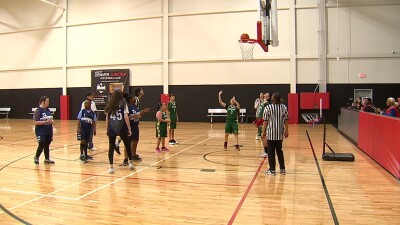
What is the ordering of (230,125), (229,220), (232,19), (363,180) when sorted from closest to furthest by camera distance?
(229,220), (363,180), (230,125), (232,19)

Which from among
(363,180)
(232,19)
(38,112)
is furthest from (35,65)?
(363,180)

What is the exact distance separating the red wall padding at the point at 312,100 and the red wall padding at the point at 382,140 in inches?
371

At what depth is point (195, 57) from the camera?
21422 mm

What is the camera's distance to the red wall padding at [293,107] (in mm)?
19906

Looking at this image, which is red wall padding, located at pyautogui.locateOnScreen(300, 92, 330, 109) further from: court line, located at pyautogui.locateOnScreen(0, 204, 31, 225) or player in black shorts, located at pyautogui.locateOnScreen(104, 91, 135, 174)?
court line, located at pyautogui.locateOnScreen(0, 204, 31, 225)

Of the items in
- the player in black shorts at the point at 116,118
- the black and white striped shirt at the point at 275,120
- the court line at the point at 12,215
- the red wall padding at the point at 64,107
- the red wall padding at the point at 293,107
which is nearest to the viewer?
the court line at the point at 12,215

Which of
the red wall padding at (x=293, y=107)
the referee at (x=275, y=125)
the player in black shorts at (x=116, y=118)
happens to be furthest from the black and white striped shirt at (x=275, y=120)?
the red wall padding at (x=293, y=107)

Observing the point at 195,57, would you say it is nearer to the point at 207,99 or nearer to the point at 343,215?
the point at 207,99

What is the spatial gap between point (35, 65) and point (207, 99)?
1358cm

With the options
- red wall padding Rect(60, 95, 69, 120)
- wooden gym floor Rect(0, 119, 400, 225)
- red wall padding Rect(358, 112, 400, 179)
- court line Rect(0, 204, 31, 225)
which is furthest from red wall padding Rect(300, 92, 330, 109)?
court line Rect(0, 204, 31, 225)

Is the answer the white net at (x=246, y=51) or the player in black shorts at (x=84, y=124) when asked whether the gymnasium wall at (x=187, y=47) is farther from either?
the player in black shorts at (x=84, y=124)

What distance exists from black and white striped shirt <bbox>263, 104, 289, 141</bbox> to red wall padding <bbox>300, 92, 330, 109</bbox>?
13.5 metres

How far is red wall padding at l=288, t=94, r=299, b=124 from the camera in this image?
65.3 ft

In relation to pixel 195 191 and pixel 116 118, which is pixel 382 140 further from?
pixel 116 118
